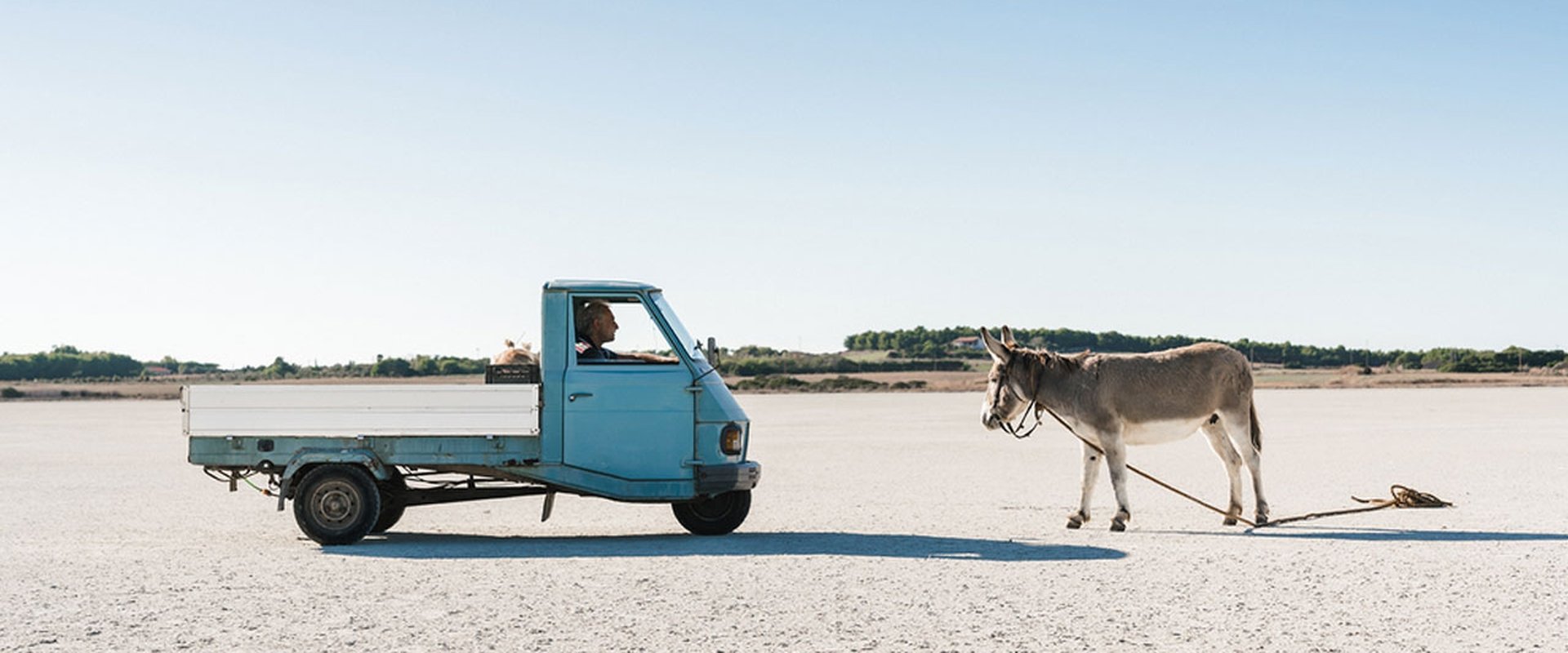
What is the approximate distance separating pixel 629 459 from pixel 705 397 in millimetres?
968

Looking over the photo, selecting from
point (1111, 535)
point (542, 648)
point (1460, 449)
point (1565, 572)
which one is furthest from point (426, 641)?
point (1460, 449)

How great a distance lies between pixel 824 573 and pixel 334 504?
5.24 metres

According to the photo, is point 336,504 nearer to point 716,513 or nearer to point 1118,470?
point 716,513

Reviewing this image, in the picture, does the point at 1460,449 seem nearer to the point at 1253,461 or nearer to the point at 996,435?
the point at 996,435

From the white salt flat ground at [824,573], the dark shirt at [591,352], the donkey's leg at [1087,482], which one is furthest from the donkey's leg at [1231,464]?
the dark shirt at [591,352]

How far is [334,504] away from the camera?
14.1m

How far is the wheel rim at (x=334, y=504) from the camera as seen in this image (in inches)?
554

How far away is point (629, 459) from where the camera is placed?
14312 mm

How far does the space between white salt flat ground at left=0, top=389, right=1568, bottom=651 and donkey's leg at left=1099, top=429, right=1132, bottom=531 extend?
29cm

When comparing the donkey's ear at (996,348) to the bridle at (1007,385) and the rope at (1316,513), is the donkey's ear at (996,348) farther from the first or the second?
the rope at (1316,513)

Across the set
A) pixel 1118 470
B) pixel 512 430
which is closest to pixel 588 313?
pixel 512 430

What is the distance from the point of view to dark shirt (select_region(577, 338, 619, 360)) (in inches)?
573

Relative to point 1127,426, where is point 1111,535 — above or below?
below

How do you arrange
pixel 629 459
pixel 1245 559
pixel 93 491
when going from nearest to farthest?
pixel 1245 559 → pixel 629 459 → pixel 93 491
